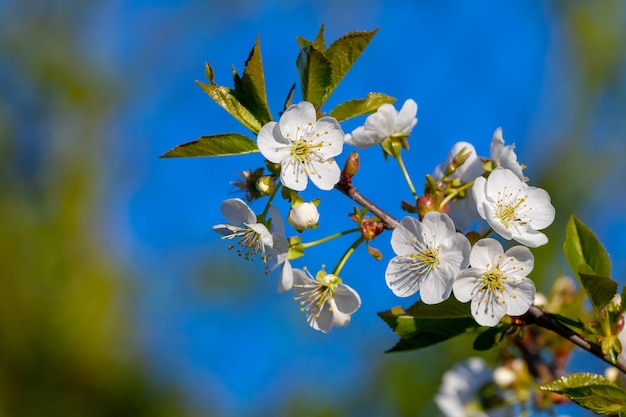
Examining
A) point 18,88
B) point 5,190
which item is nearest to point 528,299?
point 5,190

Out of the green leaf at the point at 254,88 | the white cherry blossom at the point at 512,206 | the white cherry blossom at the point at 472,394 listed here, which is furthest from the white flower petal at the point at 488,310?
the white cherry blossom at the point at 472,394

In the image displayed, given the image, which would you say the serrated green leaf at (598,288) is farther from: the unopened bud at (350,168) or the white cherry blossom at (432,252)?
the unopened bud at (350,168)

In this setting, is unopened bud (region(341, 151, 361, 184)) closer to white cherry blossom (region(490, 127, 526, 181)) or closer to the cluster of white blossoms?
the cluster of white blossoms

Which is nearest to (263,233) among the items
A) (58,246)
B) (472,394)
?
(472,394)

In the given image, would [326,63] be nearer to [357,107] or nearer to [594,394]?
[357,107]

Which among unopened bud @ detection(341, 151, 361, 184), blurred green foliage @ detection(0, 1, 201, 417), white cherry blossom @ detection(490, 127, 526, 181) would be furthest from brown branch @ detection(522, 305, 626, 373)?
blurred green foliage @ detection(0, 1, 201, 417)
